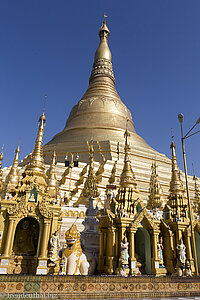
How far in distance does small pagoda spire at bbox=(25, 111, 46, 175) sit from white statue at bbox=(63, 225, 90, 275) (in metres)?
4.01

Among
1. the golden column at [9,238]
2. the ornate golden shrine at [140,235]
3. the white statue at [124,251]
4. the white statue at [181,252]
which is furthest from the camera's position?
the white statue at [181,252]

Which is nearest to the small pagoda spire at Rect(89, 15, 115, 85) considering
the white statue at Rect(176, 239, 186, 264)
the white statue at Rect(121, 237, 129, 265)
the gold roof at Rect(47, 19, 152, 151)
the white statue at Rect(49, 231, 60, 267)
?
the gold roof at Rect(47, 19, 152, 151)

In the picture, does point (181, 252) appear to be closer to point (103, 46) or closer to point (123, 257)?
point (123, 257)

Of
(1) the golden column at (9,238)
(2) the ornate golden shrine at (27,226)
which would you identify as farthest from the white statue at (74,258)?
(1) the golden column at (9,238)

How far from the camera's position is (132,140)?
3862 centimetres

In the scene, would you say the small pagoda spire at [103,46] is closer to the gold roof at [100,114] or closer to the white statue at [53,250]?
the gold roof at [100,114]

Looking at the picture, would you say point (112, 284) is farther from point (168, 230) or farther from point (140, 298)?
point (168, 230)

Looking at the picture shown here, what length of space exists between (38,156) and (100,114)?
29211 millimetres

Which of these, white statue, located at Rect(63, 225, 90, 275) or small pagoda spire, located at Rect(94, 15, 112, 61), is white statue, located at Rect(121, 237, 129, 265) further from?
small pagoda spire, located at Rect(94, 15, 112, 61)

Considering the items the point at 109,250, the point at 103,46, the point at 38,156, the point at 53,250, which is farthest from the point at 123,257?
the point at 103,46

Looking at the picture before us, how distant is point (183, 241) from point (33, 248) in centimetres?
779

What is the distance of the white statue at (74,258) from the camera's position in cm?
1034

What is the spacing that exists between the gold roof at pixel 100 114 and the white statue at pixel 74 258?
25206 millimetres

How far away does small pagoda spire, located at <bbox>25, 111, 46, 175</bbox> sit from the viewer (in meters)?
13.0
